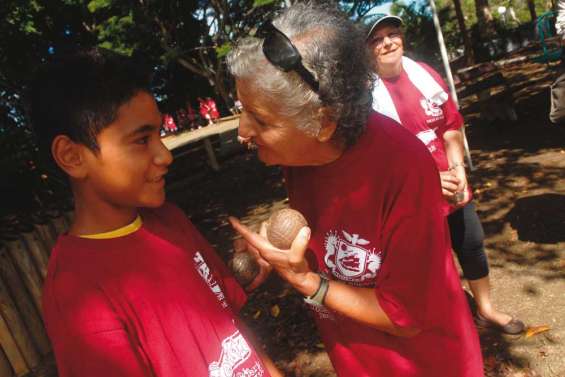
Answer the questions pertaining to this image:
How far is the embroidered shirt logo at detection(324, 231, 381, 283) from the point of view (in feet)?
5.36

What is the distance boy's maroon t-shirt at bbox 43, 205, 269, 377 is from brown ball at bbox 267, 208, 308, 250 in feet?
1.05

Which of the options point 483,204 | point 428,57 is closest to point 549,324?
point 483,204

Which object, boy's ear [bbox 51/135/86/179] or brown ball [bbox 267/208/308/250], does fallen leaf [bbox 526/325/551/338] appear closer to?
brown ball [bbox 267/208/308/250]

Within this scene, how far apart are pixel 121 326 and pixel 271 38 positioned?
105 centimetres

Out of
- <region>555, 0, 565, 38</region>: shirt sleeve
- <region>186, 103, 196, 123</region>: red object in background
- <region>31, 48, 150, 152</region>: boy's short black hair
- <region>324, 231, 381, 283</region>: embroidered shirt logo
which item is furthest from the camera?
<region>186, 103, 196, 123</region>: red object in background

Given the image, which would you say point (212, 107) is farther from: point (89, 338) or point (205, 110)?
point (89, 338)

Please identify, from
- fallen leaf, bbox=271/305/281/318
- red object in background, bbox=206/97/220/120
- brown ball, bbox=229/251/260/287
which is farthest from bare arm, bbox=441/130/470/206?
red object in background, bbox=206/97/220/120

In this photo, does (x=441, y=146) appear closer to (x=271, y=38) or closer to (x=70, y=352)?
(x=271, y=38)

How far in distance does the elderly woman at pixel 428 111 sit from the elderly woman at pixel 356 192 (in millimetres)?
1293

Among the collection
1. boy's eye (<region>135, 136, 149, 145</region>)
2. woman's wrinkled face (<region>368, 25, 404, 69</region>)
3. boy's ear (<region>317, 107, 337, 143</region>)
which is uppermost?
woman's wrinkled face (<region>368, 25, 404, 69</region>)

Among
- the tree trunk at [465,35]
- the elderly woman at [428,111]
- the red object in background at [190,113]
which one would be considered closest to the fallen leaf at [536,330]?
the elderly woman at [428,111]

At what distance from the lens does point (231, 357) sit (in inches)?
62.0

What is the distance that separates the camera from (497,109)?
9828mm

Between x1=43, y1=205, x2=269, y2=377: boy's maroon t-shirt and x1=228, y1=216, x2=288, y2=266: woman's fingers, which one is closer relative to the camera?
x1=43, y1=205, x2=269, y2=377: boy's maroon t-shirt
